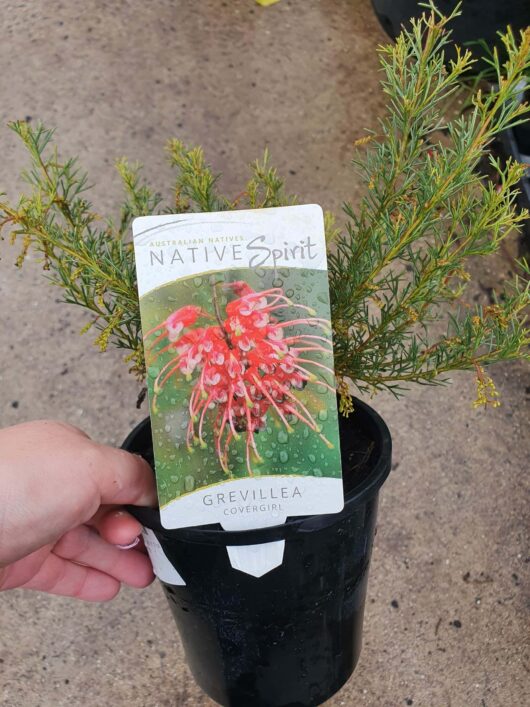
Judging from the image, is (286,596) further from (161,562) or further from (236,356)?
(236,356)

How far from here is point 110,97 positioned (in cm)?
217

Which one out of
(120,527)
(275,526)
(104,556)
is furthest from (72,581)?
(275,526)

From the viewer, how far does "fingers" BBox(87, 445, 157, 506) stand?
99 cm

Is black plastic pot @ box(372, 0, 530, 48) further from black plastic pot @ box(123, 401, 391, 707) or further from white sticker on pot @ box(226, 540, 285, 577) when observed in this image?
white sticker on pot @ box(226, 540, 285, 577)

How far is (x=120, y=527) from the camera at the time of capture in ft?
3.54

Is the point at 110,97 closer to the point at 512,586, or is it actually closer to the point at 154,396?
the point at 154,396

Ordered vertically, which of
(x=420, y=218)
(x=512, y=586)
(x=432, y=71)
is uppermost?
(x=432, y=71)

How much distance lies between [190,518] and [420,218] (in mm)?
457

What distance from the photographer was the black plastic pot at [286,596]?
1002 millimetres

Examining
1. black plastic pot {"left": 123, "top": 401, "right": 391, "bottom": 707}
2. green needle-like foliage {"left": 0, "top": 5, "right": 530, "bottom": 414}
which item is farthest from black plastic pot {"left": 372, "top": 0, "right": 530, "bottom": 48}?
black plastic pot {"left": 123, "top": 401, "right": 391, "bottom": 707}

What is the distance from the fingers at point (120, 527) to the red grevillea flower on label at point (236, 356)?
0.76 feet

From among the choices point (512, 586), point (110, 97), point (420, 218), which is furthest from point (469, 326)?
point (110, 97)

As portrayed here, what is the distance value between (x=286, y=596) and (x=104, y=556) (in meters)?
0.35

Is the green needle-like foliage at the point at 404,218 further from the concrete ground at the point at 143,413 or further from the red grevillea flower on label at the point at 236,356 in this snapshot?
the concrete ground at the point at 143,413
